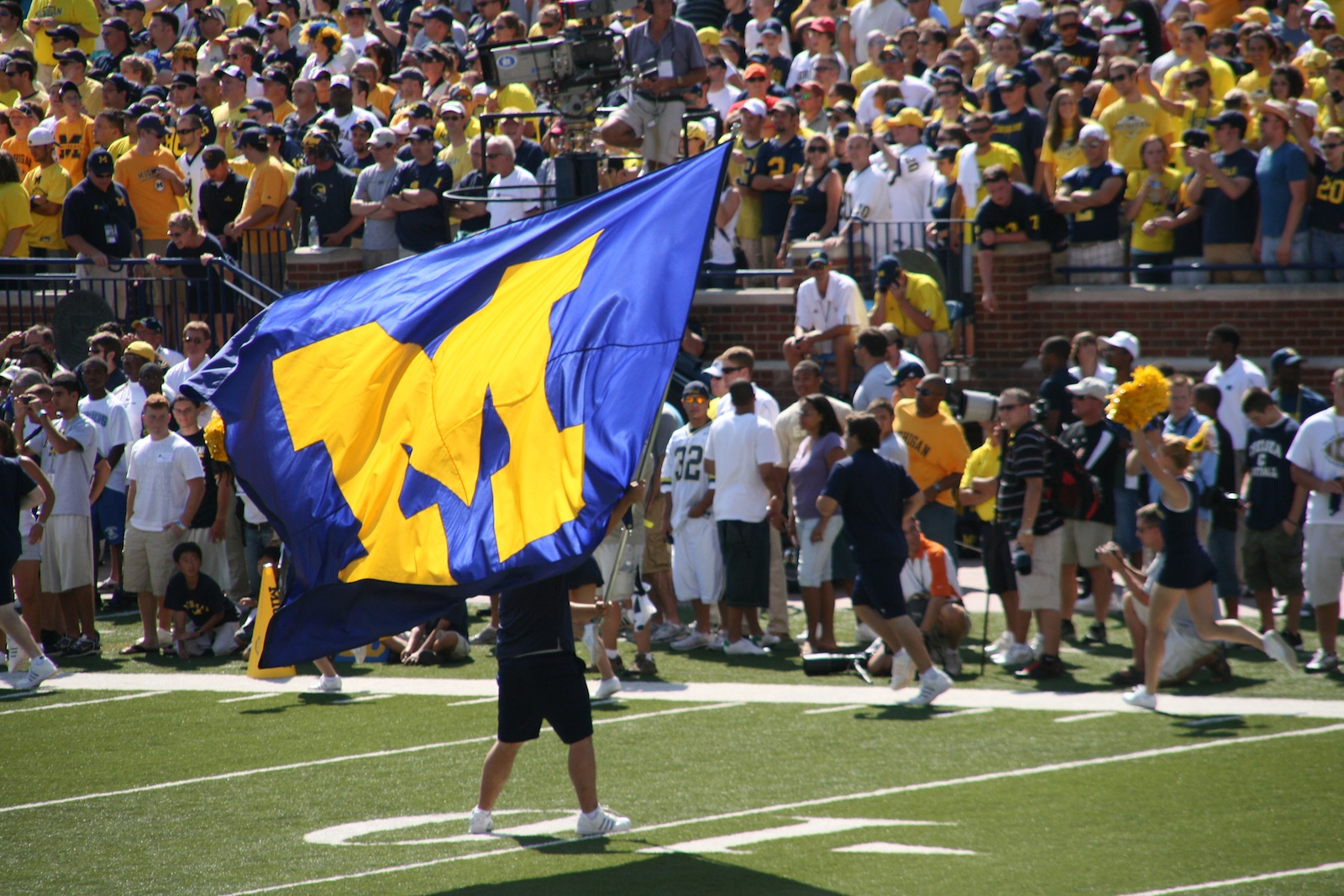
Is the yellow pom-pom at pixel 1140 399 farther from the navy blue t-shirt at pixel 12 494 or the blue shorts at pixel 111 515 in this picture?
the blue shorts at pixel 111 515

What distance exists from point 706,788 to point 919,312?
7.65m

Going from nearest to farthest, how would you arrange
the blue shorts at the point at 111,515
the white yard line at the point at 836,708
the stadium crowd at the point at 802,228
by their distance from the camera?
1. the white yard line at the point at 836,708
2. the stadium crowd at the point at 802,228
3. the blue shorts at the point at 111,515

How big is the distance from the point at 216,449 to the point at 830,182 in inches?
275

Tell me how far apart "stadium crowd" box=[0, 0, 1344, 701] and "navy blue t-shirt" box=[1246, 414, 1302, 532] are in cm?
5

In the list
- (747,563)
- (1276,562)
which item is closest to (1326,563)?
(1276,562)

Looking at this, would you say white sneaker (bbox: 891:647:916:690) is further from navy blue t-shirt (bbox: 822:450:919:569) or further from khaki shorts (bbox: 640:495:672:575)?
khaki shorts (bbox: 640:495:672:575)

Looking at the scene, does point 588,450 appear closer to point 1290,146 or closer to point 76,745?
point 76,745

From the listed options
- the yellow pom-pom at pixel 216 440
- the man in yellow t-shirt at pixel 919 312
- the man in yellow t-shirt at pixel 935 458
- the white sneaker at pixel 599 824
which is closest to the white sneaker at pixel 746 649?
the man in yellow t-shirt at pixel 935 458

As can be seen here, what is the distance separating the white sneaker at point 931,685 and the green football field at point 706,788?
0.49ft

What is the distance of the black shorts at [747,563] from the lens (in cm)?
1268

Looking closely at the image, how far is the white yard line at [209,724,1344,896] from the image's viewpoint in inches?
297

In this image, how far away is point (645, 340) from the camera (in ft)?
25.7

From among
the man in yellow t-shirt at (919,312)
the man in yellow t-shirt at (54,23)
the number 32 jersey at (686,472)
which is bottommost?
the number 32 jersey at (686,472)

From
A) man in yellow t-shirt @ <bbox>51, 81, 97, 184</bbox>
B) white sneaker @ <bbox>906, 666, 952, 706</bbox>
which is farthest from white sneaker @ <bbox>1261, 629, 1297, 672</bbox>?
man in yellow t-shirt @ <bbox>51, 81, 97, 184</bbox>
